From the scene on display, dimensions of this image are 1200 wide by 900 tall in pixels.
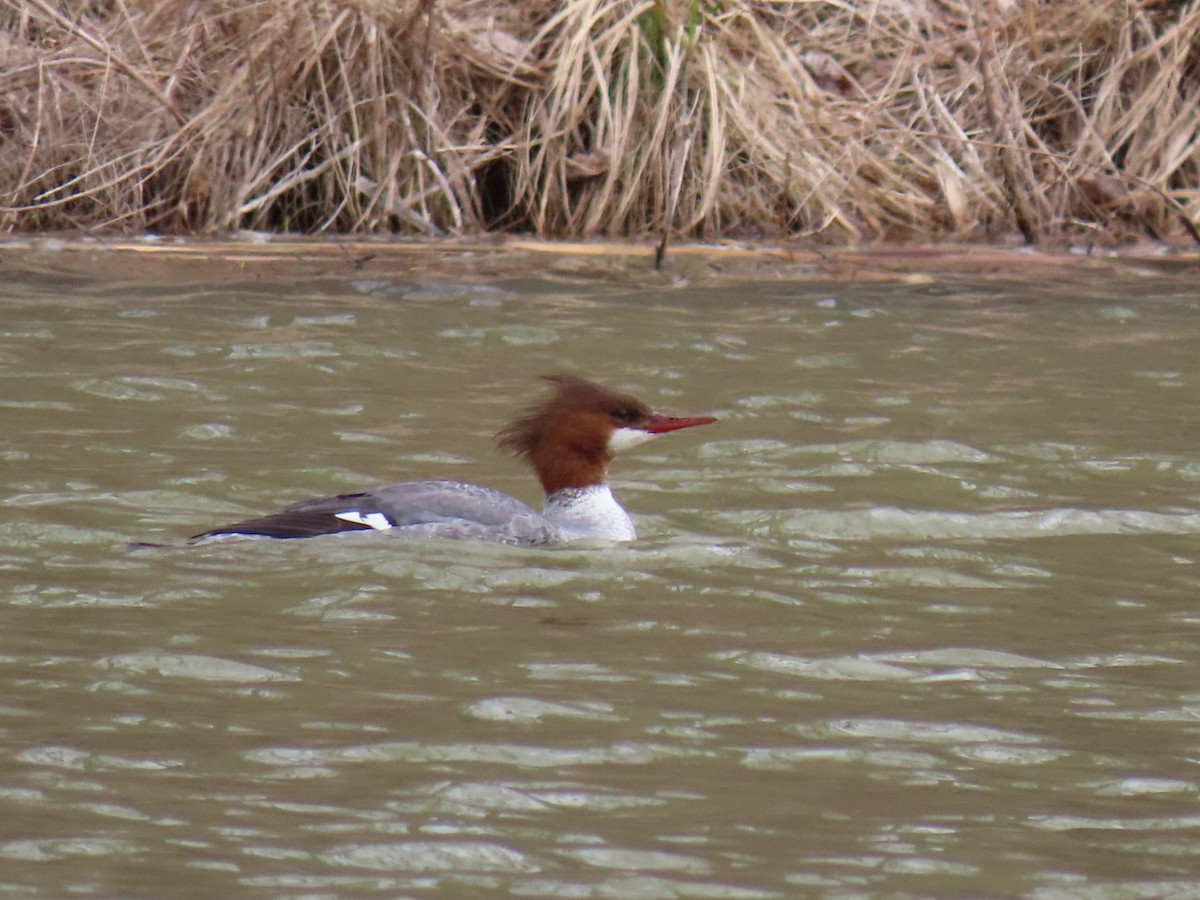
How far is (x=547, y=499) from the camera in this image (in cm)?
693

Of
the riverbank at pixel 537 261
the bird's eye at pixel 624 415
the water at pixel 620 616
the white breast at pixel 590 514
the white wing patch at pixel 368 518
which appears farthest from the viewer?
the riverbank at pixel 537 261

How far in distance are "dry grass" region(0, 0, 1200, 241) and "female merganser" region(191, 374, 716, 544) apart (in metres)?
4.57

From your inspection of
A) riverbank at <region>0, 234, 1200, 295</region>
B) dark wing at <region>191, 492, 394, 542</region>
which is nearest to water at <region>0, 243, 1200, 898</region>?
dark wing at <region>191, 492, 394, 542</region>

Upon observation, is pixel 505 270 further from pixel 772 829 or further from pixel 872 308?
pixel 772 829

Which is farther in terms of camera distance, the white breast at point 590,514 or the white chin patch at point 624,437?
the white chin patch at point 624,437

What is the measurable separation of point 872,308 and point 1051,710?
5.62 m

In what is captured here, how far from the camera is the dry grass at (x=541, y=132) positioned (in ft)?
38.3

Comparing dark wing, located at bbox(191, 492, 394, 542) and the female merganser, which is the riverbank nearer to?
the female merganser

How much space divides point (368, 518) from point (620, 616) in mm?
1038

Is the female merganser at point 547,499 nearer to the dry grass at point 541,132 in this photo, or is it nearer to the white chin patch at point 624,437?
the white chin patch at point 624,437

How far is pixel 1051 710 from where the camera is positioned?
4.49 metres

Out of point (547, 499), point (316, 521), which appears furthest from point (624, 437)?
point (316, 521)

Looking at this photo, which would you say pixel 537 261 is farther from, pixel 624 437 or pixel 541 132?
pixel 624 437

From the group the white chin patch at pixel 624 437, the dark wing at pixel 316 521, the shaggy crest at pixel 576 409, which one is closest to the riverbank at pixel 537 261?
the shaggy crest at pixel 576 409
